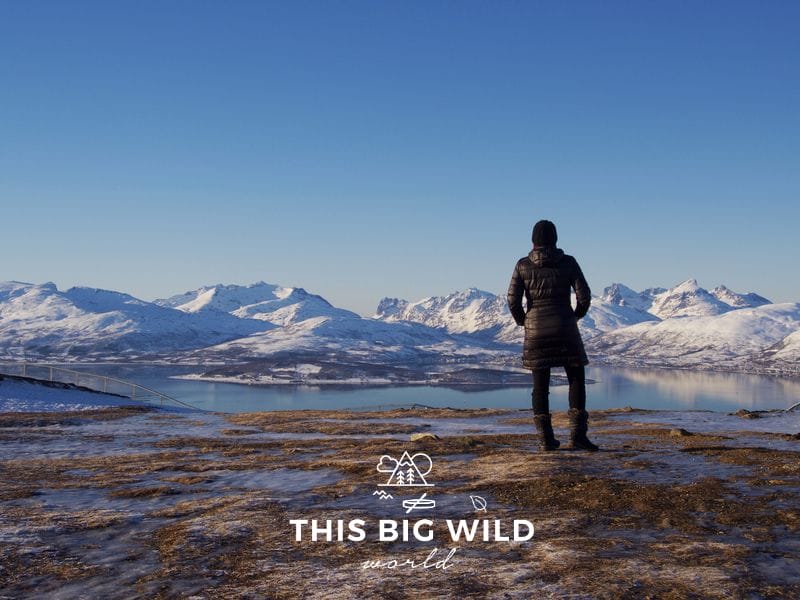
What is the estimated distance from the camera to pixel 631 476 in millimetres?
8406

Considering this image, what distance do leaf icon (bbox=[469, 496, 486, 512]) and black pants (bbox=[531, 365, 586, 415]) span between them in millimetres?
3476

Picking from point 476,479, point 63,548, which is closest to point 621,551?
point 476,479

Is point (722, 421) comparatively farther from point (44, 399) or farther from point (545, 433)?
point (44, 399)

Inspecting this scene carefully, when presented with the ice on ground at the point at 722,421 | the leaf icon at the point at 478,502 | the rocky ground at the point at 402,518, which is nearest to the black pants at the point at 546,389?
the rocky ground at the point at 402,518

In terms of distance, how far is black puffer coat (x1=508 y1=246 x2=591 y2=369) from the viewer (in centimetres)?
1037

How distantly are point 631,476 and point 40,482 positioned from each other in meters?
8.14

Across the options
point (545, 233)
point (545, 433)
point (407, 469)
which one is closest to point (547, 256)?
point (545, 233)

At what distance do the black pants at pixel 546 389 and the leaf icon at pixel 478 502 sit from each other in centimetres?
348

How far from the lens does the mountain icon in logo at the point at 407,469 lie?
854cm

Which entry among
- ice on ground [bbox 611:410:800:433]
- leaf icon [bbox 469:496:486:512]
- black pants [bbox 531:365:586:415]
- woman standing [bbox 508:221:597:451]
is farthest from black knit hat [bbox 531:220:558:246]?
ice on ground [bbox 611:410:800:433]

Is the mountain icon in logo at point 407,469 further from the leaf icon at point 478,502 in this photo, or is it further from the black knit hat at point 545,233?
the black knit hat at point 545,233

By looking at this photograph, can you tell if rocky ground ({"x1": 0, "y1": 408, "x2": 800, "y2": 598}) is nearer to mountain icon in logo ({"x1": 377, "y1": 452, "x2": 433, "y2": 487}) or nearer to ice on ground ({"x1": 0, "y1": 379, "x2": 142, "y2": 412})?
mountain icon in logo ({"x1": 377, "y1": 452, "x2": 433, "y2": 487})

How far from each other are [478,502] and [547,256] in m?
4.68

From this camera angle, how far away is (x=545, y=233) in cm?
1059
